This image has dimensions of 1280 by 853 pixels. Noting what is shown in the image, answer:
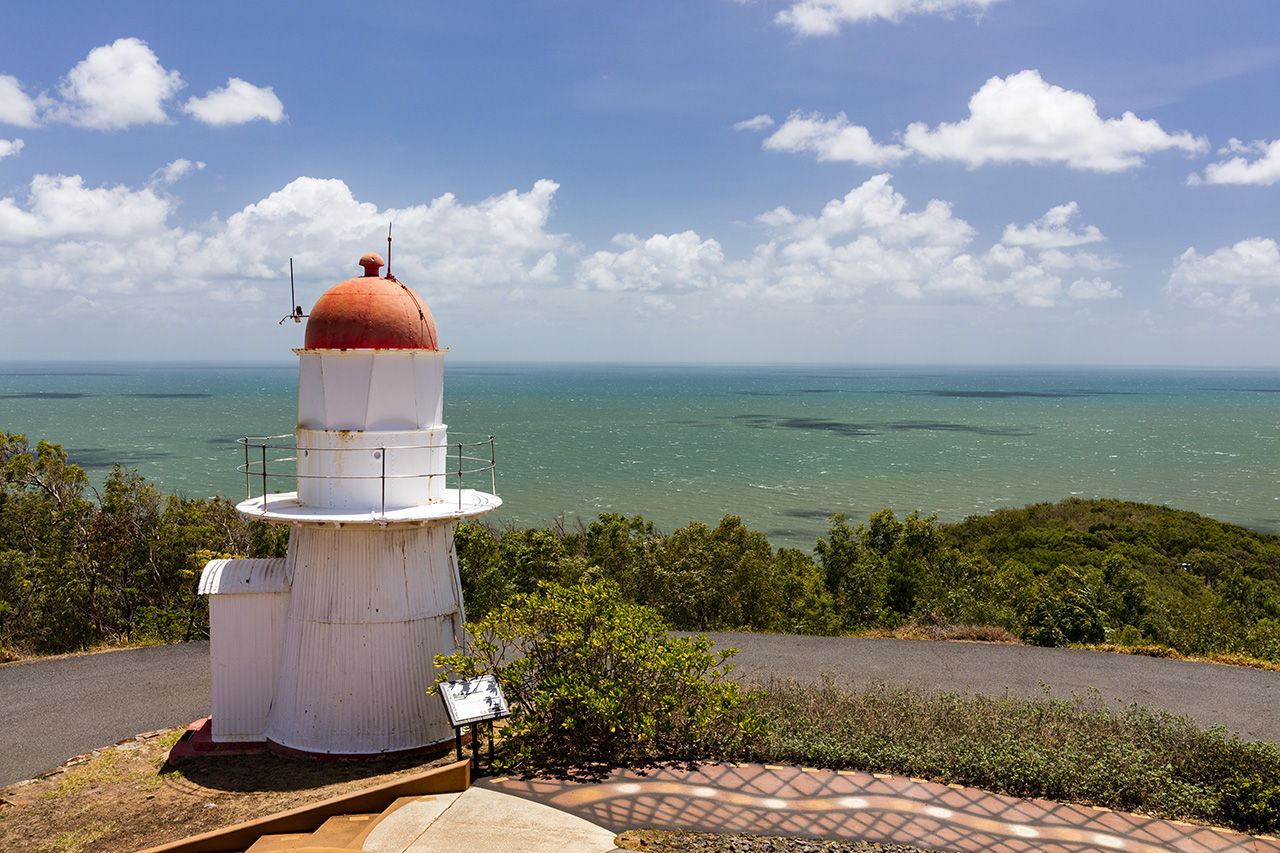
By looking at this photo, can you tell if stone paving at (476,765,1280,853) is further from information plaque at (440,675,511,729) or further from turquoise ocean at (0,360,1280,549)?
turquoise ocean at (0,360,1280,549)

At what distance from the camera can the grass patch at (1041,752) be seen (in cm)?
688

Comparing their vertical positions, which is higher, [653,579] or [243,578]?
[243,578]

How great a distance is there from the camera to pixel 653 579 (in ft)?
63.8

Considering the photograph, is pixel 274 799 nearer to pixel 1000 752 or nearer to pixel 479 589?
pixel 1000 752

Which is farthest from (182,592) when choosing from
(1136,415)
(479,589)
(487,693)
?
(1136,415)

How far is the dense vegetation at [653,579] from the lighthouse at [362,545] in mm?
8176

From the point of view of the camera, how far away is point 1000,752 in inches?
298

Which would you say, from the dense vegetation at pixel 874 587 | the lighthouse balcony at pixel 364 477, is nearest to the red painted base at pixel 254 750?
the lighthouse balcony at pixel 364 477

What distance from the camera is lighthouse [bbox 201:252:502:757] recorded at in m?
8.85

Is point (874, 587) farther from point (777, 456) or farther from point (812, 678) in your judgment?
point (777, 456)

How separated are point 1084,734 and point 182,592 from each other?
1736 cm

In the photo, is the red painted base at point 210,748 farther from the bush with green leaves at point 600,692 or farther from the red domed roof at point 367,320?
the red domed roof at point 367,320

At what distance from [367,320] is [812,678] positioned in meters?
8.23

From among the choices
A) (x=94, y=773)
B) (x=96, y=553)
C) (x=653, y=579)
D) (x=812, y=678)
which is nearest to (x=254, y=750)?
(x=94, y=773)
